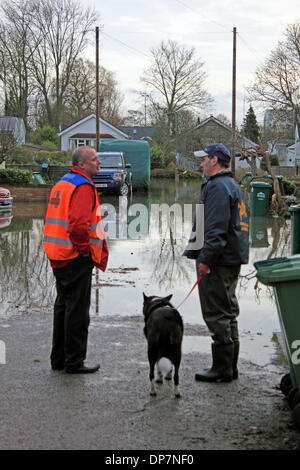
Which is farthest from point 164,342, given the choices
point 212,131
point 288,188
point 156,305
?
point 212,131

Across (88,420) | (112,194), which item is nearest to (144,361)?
(88,420)

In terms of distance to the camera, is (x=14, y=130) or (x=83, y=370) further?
(x=14, y=130)

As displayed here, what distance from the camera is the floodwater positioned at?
6742 mm

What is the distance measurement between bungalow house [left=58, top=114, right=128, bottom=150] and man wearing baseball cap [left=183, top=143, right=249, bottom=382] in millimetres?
60821

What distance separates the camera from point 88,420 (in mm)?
4012

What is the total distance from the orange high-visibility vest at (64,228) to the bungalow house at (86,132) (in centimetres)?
6054

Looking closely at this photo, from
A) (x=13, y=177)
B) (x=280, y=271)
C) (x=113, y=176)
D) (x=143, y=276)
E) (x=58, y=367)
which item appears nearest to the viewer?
(x=280, y=271)

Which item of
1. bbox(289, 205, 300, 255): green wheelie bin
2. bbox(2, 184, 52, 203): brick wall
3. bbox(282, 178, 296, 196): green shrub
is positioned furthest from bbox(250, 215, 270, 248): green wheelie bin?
bbox(2, 184, 52, 203): brick wall

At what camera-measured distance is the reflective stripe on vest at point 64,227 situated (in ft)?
16.2

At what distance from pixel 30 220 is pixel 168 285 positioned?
925 centimetres

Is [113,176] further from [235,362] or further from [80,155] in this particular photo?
[235,362]

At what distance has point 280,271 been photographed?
12.4ft

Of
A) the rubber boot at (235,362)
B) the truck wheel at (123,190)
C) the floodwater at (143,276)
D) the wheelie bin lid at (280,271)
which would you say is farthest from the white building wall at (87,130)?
the wheelie bin lid at (280,271)

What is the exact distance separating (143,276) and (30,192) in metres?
15.9
